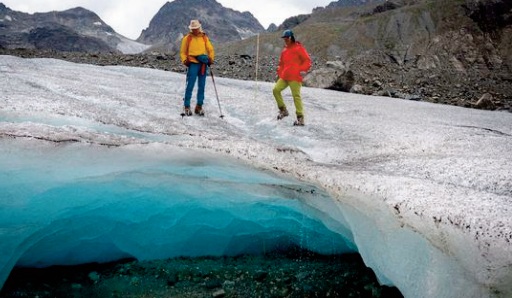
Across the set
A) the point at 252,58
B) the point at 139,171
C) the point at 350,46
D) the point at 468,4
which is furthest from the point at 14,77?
the point at 468,4

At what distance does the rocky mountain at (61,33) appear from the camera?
87.9 m

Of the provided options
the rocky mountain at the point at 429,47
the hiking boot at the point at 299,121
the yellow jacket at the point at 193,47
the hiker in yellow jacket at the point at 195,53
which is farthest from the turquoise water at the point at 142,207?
the rocky mountain at the point at 429,47

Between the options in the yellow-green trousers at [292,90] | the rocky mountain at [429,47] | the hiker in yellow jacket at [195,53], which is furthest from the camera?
the rocky mountain at [429,47]

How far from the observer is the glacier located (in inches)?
100.0

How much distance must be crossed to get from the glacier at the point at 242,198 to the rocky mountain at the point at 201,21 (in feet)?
428

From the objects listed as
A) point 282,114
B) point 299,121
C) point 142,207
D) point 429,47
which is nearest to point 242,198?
point 142,207

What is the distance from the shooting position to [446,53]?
32.8m

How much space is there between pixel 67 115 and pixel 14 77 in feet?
8.11

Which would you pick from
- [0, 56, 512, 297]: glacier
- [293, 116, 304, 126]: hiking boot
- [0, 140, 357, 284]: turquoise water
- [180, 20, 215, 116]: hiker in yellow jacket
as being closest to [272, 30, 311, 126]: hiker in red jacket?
[293, 116, 304, 126]: hiking boot

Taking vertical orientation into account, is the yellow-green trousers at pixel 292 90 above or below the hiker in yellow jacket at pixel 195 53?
below

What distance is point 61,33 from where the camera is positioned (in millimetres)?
91438

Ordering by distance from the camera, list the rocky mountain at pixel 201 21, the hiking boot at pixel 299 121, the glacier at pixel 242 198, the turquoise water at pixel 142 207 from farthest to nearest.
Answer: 1. the rocky mountain at pixel 201 21
2. the hiking boot at pixel 299 121
3. the turquoise water at pixel 142 207
4. the glacier at pixel 242 198

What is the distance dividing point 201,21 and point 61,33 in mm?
59187

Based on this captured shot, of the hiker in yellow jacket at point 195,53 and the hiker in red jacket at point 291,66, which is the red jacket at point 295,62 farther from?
the hiker in yellow jacket at point 195,53
